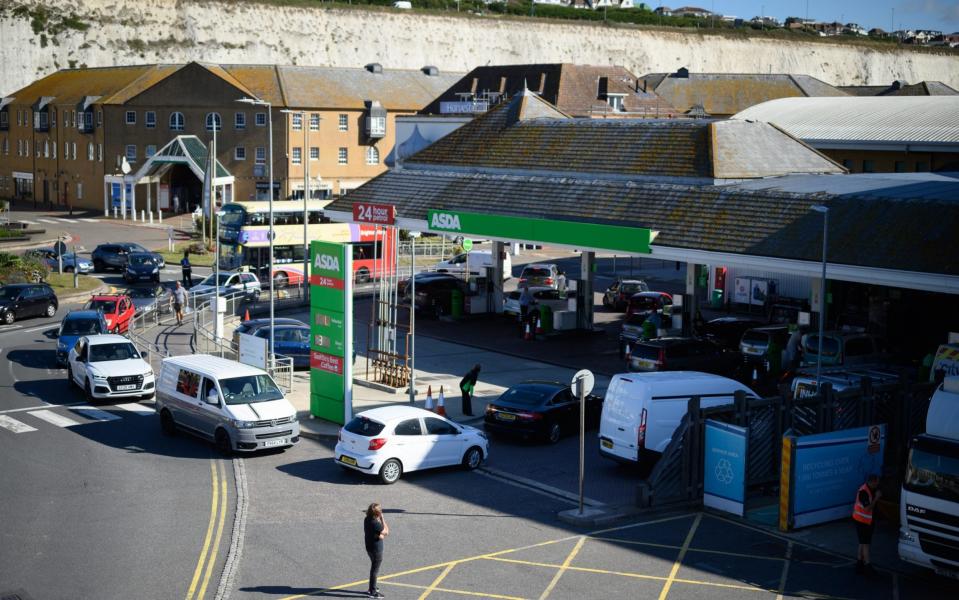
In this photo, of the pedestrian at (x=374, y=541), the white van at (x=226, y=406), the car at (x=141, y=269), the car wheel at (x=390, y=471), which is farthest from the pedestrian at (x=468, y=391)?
the car at (x=141, y=269)

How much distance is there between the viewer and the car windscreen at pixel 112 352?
101 feet

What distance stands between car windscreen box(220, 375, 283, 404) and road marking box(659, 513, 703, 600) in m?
10.1

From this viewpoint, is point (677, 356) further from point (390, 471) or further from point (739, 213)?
point (390, 471)

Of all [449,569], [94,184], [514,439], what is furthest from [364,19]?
[449,569]

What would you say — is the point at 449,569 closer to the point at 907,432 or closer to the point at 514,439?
the point at 514,439

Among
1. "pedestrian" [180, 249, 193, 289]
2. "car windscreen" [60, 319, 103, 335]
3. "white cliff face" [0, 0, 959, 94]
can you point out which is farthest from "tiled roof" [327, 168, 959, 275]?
"white cliff face" [0, 0, 959, 94]

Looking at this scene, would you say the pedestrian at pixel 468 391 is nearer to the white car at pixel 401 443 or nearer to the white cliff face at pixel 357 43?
the white car at pixel 401 443

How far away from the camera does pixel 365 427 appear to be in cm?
2264

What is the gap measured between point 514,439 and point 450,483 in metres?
4.05

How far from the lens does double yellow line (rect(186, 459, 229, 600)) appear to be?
1662cm

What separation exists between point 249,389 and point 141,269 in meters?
30.7

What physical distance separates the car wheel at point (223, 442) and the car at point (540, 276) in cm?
2771

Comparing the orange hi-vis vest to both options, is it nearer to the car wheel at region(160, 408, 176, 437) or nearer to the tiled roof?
the tiled roof

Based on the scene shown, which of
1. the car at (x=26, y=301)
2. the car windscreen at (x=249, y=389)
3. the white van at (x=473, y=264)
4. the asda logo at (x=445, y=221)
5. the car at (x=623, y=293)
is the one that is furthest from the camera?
the white van at (x=473, y=264)
